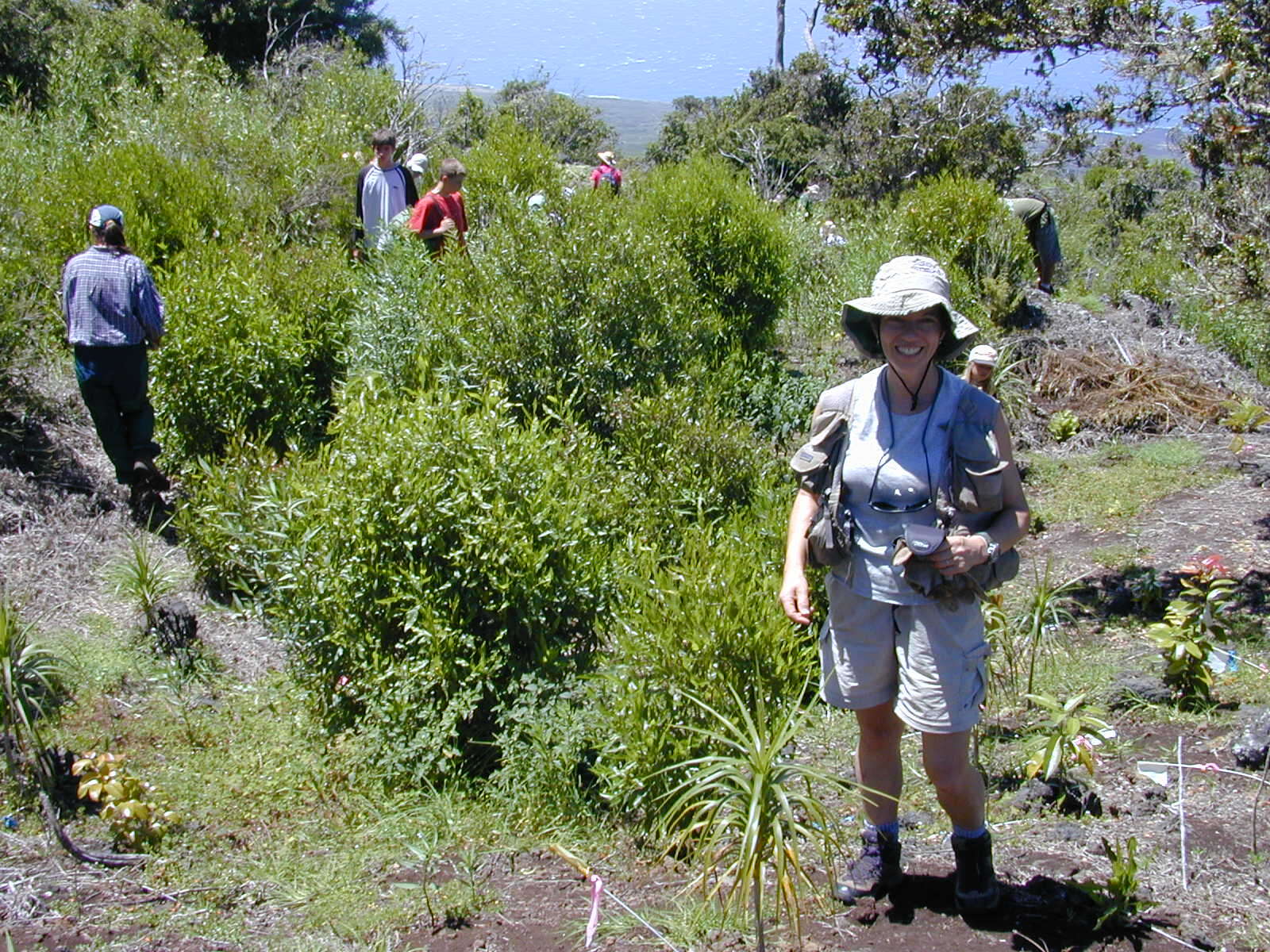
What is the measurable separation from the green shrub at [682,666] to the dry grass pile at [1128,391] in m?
6.50

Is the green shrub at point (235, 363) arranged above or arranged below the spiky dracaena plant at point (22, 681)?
above

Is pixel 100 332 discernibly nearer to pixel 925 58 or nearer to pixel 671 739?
pixel 671 739

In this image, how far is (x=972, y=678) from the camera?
289 cm

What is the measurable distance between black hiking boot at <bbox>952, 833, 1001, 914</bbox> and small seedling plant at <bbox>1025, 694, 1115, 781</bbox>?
0.80 metres

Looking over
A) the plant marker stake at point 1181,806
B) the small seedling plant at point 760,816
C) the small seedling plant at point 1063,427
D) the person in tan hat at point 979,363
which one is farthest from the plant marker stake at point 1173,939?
the small seedling plant at point 1063,427

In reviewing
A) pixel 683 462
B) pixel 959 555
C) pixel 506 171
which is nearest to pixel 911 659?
pixel 959 555

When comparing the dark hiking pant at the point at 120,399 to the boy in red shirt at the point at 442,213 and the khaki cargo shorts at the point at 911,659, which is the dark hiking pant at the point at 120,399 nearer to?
the boy in red shirt at the point at 442,213

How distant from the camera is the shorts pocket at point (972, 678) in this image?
9.38ft

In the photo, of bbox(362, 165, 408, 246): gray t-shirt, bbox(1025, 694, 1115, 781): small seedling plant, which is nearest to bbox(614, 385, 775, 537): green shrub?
bbox(1025, 694, 1115, 781): small seedling plant

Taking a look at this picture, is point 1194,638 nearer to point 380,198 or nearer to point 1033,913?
point 1033,913

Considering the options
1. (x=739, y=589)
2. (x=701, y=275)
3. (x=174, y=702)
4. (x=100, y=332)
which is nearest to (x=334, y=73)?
(x=701, y=275)

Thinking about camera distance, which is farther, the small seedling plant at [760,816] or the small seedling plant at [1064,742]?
the small seedling plant at [1064,742]

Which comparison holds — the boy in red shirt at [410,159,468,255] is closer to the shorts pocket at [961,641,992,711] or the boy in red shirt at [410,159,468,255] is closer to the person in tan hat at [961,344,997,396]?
the person in tan hat at [961,344,997,396]

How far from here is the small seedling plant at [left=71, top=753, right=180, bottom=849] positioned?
3.75 metres
